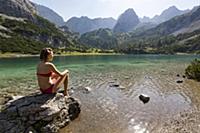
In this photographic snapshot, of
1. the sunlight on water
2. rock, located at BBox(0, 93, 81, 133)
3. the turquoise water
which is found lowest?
the turquoise water

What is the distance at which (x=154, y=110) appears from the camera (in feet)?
67.2

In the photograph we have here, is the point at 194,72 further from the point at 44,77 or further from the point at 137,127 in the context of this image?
the point at 44,77

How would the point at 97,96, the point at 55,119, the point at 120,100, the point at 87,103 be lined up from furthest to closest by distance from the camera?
the point at 97,96, the point at 120,100, the point at 87,103, the point at 55,119

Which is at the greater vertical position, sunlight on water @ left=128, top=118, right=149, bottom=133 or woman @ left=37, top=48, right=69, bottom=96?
woman @ left=37, top=48, right=69, bottom=96

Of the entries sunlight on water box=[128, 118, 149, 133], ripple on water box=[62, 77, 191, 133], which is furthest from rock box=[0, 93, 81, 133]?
sunlight on water box=[128, 118, 149, 133]

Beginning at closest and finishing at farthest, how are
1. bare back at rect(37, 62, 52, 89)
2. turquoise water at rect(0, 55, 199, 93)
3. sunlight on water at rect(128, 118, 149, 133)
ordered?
sunlight on water at rect(128, 118, 149, 133)
bare back at rect(37, 62, 52, 89)
turquoise water at rect(0, 55, 199, 93)

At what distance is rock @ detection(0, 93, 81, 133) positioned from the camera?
13.9 meters

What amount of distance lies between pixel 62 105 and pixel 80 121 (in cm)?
189

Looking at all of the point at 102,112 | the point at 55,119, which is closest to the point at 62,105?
the point at 55,119

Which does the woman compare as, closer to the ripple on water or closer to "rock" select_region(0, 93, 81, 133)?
"rock" select_region(0, 93, 81, 133)

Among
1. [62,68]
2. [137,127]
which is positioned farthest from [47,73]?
[62,68]

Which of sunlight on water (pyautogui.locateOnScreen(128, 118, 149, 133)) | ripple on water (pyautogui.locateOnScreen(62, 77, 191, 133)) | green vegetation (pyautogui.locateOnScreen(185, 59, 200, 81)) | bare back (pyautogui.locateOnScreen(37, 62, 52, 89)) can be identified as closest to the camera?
sunlight on water (pyautogui.locateOnScreen(128, 118, 149, 133))

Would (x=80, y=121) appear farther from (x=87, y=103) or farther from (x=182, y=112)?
(x=182, y=112)

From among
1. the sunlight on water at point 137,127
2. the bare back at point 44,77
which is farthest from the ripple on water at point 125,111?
the bare back at point 44,77
